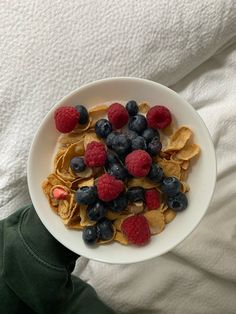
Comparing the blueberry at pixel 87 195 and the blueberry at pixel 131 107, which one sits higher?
the blueberry at pixel 131 107

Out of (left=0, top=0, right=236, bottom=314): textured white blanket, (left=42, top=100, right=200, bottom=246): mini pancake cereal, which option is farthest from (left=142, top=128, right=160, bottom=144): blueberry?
(left=0, top=0, right=236, bottom=314): textured white blanket

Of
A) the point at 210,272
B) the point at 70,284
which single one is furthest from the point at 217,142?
the point at 70,284

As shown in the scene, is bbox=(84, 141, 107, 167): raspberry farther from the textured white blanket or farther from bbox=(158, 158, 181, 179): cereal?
the textured white blanket

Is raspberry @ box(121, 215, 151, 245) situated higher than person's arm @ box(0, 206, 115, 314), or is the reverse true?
raspberry @ box(121, 215, 151, 245)

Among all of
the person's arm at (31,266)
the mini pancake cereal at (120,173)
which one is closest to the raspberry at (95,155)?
the mini pancake cereal at (120,173)

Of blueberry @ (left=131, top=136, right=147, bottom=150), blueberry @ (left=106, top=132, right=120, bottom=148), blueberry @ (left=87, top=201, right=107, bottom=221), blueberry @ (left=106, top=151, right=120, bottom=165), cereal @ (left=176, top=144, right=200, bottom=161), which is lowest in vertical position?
blueberry @ (left=87, top=201, right=107, bottom=221)

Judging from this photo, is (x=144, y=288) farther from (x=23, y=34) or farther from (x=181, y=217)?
(x=23, y=34)

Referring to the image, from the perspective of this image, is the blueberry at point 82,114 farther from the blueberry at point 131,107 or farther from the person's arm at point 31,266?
the person's arm at point 31,266
